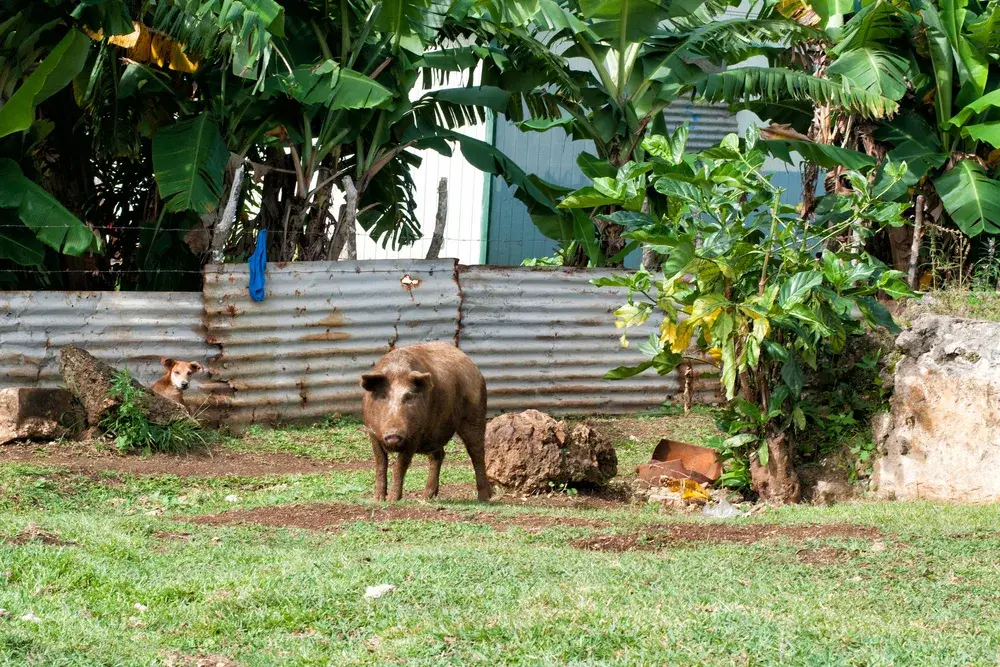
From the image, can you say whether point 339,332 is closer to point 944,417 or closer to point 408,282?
point 408,282

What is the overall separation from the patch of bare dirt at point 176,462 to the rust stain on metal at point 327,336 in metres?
1.79

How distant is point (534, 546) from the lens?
762 centimetres

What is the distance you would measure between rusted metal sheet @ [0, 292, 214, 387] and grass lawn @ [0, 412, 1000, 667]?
2.87 meters

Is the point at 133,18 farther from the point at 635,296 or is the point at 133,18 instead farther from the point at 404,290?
the point at 635,296

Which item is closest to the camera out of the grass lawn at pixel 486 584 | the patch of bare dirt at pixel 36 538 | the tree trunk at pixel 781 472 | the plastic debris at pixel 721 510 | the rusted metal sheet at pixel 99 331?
the grass lawn at pixel 486 584

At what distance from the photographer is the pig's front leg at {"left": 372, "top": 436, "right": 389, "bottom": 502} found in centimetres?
950

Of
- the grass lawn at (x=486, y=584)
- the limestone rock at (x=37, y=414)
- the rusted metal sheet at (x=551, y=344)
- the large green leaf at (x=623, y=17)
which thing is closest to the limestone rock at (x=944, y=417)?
the grass lawn at (x=486, y=584)

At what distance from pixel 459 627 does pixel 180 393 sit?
295 inches

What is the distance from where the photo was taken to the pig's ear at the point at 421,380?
894 centimetres

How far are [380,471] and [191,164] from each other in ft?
15.5

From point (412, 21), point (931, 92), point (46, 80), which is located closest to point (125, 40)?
point (46, 80)

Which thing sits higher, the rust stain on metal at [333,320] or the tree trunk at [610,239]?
the tree trunk at [610,239]

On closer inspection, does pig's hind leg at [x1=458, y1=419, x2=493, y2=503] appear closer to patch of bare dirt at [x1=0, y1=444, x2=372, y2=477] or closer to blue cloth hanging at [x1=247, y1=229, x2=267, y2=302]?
patch of bare dirt at [x1=0, y1=444, x2=372, y2=477]

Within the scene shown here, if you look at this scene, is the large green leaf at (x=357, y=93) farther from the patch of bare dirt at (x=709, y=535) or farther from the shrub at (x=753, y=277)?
the patch of bare dirt at (x=709, y=535)
